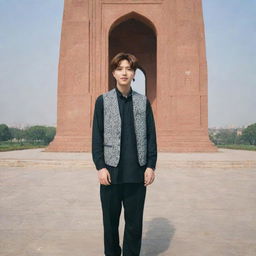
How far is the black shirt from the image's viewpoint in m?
2.14

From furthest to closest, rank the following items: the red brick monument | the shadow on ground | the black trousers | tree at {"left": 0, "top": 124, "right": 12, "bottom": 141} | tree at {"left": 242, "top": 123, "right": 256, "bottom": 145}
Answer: tree at {"left": 0, "top": 124, "right": 12, "bottom": 141}, tree at {"left": 242, "top": 123, "right": 256, "bottom": 145}, the red brick monument, the shadow on ground, the black trousers

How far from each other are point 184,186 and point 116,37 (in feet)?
62.9

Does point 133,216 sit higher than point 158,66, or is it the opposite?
point 158,66

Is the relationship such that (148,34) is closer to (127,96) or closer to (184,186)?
(184,186)

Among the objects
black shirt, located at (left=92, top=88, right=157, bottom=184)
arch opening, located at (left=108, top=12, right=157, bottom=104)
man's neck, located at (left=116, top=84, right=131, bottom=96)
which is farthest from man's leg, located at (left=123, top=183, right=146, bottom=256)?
arch opening, located at (left=108, top=12, right=157, bottom=104)

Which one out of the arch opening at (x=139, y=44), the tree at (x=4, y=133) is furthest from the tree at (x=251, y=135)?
the tree at (x=4, y=133)

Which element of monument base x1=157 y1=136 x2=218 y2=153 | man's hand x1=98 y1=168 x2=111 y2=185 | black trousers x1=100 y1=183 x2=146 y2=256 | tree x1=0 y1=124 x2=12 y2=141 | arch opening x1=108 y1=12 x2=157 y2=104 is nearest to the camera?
A: man's hand x1=98 y1=168 x2=111 y2=185

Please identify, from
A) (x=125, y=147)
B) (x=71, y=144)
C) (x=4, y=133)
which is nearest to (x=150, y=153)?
(x=125, y=147)

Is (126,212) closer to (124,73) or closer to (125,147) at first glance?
(125,147)

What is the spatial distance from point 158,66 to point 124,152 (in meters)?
14.5

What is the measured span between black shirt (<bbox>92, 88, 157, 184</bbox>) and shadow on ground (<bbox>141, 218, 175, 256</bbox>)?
830 mm

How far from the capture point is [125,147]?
215 cm

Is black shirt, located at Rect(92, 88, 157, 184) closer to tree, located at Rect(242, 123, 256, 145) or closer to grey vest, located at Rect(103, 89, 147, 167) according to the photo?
grey vest, located at Rect(103, 89, 147, 167)

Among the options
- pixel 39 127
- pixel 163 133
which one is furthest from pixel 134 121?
pixel 39 127
